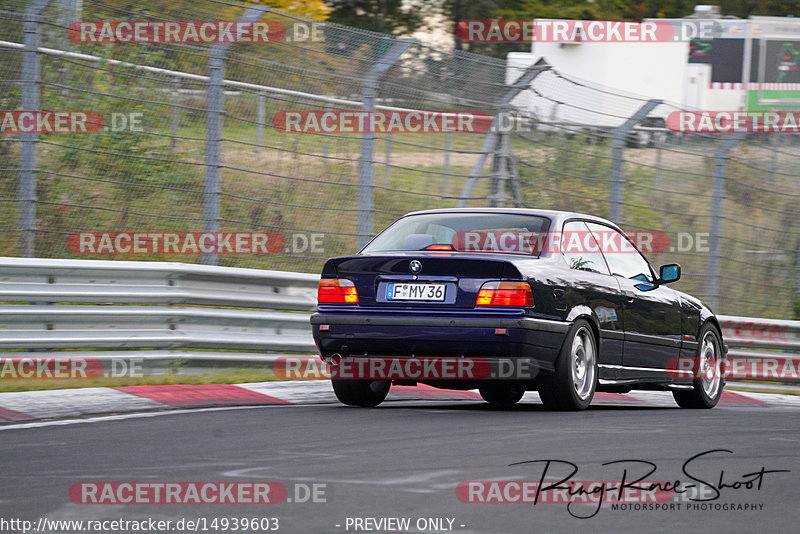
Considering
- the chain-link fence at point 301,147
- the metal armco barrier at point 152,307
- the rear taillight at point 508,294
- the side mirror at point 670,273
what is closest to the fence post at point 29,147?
the chain-link fence at point 301,147

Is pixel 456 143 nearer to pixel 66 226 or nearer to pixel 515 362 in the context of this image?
pixel 66 226

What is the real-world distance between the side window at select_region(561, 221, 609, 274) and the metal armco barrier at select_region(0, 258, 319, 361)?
2.67 m

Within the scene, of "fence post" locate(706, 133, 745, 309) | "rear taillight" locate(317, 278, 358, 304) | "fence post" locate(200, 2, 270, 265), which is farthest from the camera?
"fence post" locate(706, 133, 745, 309)

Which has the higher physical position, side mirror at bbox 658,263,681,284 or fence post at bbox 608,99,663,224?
→ fence post at bbox 608,99,663,224

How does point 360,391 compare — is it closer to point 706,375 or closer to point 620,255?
point 620,255

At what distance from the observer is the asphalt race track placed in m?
4.72

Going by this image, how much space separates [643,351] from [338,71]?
155 inches

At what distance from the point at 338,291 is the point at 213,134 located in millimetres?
2941

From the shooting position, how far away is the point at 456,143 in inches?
491

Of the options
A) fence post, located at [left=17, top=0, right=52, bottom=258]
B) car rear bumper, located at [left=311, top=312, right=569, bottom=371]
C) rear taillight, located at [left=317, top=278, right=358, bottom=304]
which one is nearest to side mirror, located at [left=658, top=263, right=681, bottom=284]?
car rear bumper, located at [left=311, top=312, right=569, bottom=371]

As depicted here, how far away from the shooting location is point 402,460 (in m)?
5.96

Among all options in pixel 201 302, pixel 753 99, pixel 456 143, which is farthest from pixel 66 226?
pixel 753 99

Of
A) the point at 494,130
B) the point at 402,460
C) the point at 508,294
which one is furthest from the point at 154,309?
the point at 494,130

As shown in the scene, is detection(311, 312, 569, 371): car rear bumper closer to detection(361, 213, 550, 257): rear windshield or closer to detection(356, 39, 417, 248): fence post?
detection(361, 213, 550, 257): rear windshield
